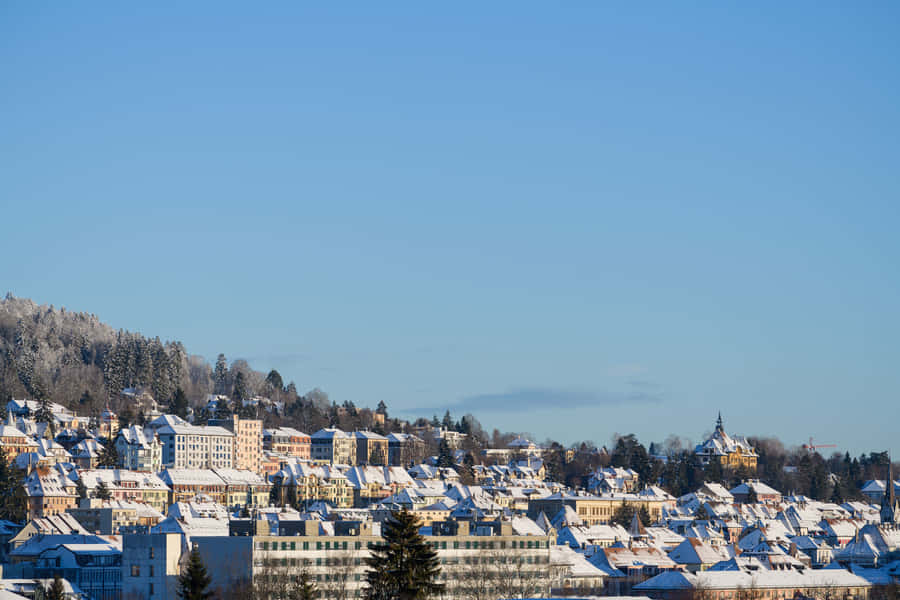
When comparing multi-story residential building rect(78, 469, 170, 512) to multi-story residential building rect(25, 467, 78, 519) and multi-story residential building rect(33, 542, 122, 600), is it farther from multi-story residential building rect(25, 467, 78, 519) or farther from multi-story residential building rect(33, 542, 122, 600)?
multi-story residential building rect(33, 542, 122, 600)

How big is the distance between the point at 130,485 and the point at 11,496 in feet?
99.8

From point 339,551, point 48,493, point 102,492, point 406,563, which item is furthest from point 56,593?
point 102,492

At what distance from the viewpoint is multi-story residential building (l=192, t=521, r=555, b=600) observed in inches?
4220

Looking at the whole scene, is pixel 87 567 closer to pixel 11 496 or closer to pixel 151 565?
pixel 151 565

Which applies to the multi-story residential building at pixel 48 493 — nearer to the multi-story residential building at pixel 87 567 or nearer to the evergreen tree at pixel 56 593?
the multi-story residential building at pixel 87 567

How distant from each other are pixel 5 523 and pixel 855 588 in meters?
71.1

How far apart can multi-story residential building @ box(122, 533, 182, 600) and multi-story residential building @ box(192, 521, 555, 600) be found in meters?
2.61

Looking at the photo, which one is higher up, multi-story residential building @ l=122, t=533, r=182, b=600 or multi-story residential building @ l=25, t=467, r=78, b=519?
multi-story residential building @ l=25, t=467, r=78, b=519

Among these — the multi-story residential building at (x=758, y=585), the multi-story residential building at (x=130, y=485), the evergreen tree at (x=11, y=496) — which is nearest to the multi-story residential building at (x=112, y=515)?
the evergreen tree at (x=11, y=496)

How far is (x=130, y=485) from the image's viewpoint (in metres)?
189

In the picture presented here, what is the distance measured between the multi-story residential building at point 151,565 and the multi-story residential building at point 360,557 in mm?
2613

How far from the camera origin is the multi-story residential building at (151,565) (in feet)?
365

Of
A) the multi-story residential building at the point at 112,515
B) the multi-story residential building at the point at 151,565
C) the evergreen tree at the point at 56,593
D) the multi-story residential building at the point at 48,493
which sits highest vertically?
the multi-story residential building at the point at 48,493

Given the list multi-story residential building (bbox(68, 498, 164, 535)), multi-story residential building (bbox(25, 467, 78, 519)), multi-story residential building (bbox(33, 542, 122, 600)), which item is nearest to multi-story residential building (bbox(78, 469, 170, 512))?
multi-story residential building (bbox(25, 467, 78, 519))
